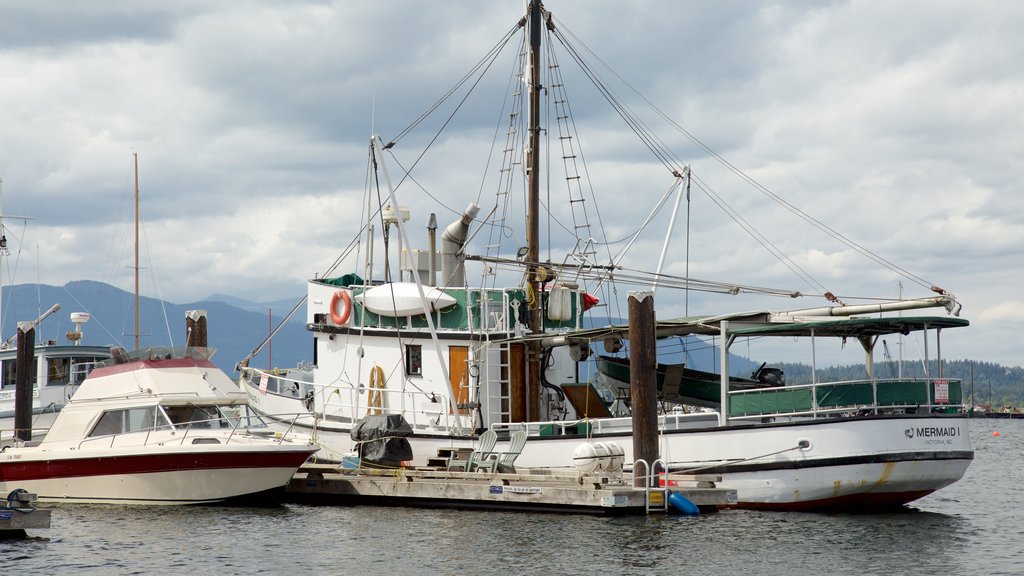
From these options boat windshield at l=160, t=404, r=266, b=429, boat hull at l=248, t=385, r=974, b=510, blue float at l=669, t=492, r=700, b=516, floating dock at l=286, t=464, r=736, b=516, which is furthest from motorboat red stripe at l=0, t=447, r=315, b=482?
boat hull at l=248, t=385, r=974, b=510

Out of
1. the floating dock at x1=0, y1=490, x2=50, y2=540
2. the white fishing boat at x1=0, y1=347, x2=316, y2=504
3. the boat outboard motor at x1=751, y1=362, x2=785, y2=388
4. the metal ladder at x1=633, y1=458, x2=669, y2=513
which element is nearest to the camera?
the floating dock at x1=0, y1=490, x2=50, y2=540

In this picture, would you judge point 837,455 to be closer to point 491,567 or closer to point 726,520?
point 726,520

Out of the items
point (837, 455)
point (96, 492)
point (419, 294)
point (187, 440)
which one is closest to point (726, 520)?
point (837, 455)

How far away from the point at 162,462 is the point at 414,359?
23.2 feet

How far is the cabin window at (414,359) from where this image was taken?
97.6 feet

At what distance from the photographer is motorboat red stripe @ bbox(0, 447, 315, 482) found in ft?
81.9

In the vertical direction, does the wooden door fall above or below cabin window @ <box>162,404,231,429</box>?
above

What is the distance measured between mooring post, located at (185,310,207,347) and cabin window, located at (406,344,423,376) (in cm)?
946

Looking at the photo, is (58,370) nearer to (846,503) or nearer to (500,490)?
(500,490)

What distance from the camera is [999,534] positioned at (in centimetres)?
2370

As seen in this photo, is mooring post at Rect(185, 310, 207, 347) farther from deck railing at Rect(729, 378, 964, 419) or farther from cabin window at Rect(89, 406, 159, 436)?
deck railing at Rect(729, 378, 964, 419)

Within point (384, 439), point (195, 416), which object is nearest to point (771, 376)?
point (384, 439)

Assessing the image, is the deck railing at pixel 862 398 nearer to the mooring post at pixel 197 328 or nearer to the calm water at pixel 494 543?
the calm water at pixel 494 543

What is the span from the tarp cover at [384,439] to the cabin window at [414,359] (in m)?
2.20
